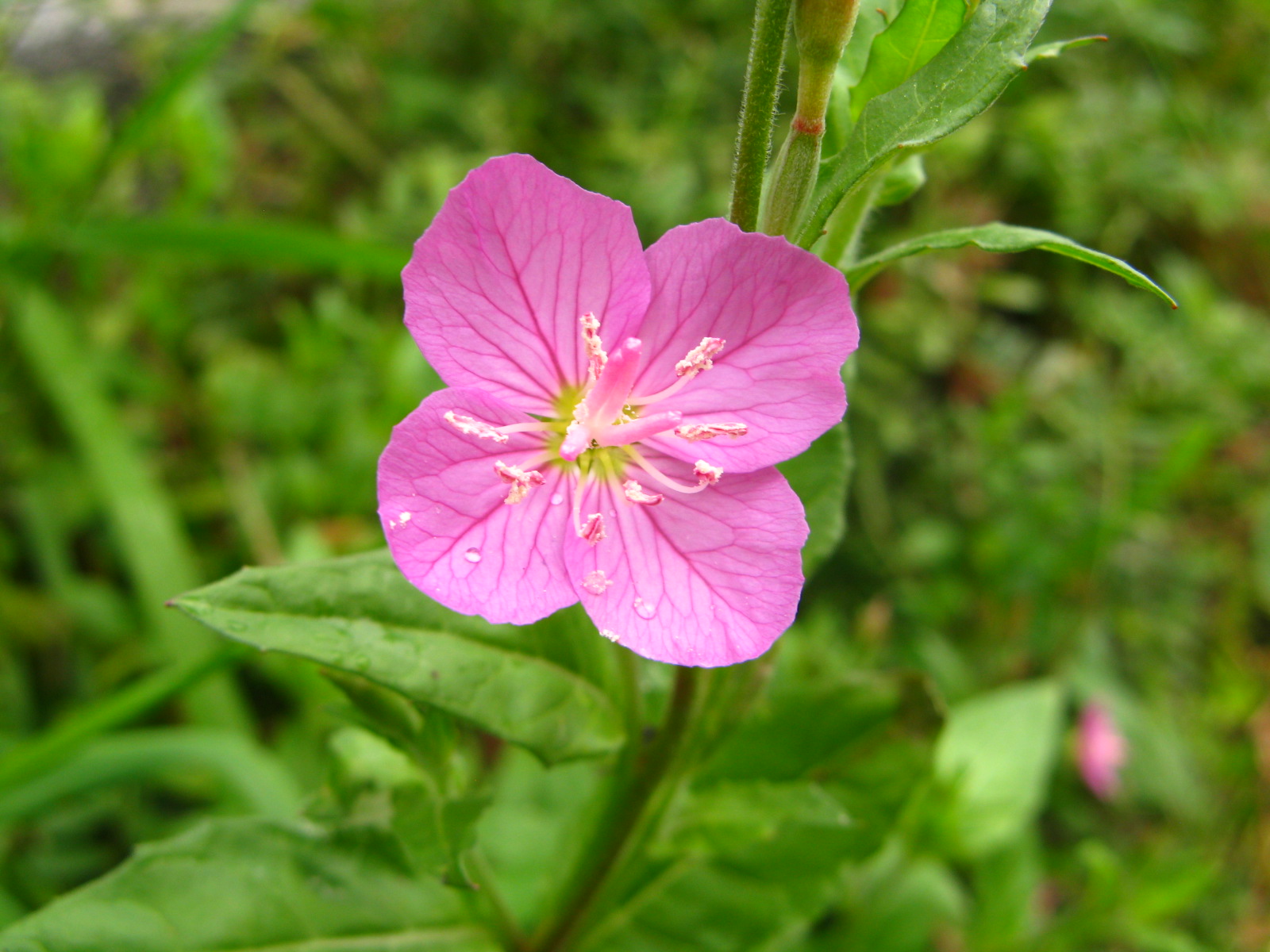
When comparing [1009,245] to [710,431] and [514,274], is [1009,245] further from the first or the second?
[514,274]

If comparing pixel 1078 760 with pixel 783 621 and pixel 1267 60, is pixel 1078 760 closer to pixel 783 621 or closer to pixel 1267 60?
pixel 783 621

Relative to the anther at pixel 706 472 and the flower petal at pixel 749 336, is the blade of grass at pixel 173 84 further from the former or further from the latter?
the anther at pixel 706 472

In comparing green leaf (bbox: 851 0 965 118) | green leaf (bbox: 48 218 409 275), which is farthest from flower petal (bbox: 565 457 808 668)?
green leaf (bbox: 48 218 409 275)

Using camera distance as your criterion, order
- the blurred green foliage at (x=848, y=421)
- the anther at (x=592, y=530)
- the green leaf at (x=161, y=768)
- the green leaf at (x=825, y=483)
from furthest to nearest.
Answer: the blurred green foliage at (x=848, y=421), the green leaf at (x=161, y=768), the green leaf at (x=825, y=483), the anther at (x=592, y=530)

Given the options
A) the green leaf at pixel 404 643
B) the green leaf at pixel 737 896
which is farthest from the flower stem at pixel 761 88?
the green leaf at pixel 737 896

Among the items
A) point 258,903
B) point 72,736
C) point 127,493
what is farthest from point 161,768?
point 127,493

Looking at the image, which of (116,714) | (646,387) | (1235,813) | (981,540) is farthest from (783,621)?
(1235,813)
